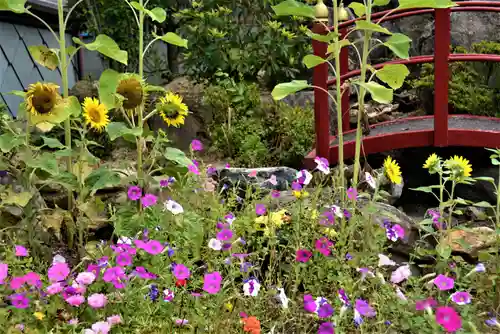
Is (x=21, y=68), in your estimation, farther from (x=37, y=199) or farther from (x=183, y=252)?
(x=183, y=252)

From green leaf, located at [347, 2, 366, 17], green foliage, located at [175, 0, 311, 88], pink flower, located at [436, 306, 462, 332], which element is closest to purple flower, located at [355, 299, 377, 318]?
pink flower, located at [436, 306, 462, 332]

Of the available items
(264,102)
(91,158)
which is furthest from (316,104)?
(91,158)

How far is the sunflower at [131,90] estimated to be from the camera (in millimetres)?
2957

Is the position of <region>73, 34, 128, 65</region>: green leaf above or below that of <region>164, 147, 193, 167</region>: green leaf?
above

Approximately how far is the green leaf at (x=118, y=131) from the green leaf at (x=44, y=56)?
484mm

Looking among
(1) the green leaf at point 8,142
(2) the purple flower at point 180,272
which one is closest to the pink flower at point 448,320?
(2) the purple flower at point 180,272

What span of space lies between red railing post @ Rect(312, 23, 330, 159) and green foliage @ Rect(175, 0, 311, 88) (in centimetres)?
131

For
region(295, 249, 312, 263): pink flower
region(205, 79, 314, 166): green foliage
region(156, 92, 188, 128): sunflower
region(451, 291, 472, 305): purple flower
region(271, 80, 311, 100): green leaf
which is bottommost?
region(205, 79, 314, 166): green foliage

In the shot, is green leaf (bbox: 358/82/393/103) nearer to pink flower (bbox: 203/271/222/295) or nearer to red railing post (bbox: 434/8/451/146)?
pink flower (bbox: 203/271/222/295)

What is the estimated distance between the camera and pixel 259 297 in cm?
239

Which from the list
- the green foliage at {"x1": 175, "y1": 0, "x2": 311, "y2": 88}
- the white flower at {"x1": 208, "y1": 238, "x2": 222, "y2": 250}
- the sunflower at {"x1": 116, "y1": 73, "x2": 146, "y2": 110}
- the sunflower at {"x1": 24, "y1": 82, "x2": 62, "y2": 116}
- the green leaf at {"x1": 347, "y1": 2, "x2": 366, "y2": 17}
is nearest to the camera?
the white flower at {"x1": 208, "y1": 238, "x2": 222, "y2": 250}

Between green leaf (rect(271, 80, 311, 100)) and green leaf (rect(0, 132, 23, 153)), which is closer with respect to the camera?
green leaf (rect(0, 132, 23, 153))

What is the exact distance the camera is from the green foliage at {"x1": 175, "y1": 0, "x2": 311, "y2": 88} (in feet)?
20.7

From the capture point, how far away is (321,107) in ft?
16.2
